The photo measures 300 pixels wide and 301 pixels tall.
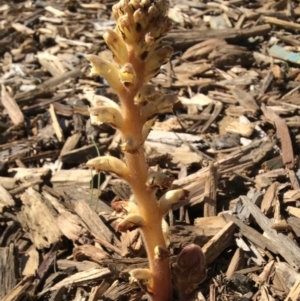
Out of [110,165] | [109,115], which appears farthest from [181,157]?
[109,115]

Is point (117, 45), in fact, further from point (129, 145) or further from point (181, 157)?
point (181, 157)

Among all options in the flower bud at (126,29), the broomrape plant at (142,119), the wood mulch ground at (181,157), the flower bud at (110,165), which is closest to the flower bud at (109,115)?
the broomrape plant at (142,119)

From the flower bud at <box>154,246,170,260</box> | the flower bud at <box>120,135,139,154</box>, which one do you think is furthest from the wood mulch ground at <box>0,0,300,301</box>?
the flower bud at <box>120,135,139,154</box>

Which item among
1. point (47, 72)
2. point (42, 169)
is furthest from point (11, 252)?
point (47, 72)

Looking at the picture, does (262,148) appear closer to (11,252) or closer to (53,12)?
(11,252)

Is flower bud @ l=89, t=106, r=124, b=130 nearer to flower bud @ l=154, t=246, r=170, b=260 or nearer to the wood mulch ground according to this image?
flower bud @ l=154, t=246, r=170, b=260

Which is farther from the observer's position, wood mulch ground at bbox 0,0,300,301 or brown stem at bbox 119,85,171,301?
wood mulch ground at bbox 0,0,300,301
